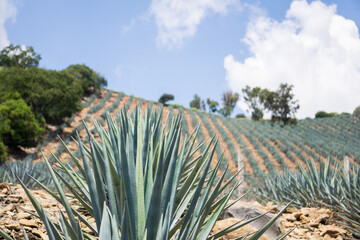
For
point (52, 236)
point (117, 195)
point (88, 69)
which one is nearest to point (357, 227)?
point (117, 195)

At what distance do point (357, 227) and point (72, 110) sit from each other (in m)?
18.4

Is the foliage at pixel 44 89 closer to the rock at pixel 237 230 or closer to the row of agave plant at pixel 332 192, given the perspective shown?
the row of agave plant at pixel 332 192

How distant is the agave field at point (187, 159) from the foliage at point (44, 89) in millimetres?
1341

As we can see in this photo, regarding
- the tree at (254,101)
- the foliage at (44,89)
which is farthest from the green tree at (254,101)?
the foliage at (44,89)

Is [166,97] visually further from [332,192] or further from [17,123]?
[332,192]

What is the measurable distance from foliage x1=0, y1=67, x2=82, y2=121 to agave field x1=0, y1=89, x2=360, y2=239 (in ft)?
4.40

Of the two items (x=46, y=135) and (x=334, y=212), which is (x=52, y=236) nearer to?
(x=334, y=212)

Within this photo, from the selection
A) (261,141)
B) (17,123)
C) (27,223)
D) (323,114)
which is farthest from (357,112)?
(27,223)

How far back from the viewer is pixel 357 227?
11.3 feet

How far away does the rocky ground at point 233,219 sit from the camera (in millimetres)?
2266

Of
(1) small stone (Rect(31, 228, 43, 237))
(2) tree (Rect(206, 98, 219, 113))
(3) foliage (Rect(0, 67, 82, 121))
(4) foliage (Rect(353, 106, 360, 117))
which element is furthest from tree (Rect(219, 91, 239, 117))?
(1) small stone (Rect(31, 228, 43, 237))

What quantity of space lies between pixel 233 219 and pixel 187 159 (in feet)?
4.39

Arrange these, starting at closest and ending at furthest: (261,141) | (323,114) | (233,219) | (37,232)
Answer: (37,232)
(233,219)
(261,141)
(323,114)

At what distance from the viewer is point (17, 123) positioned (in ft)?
46.7
